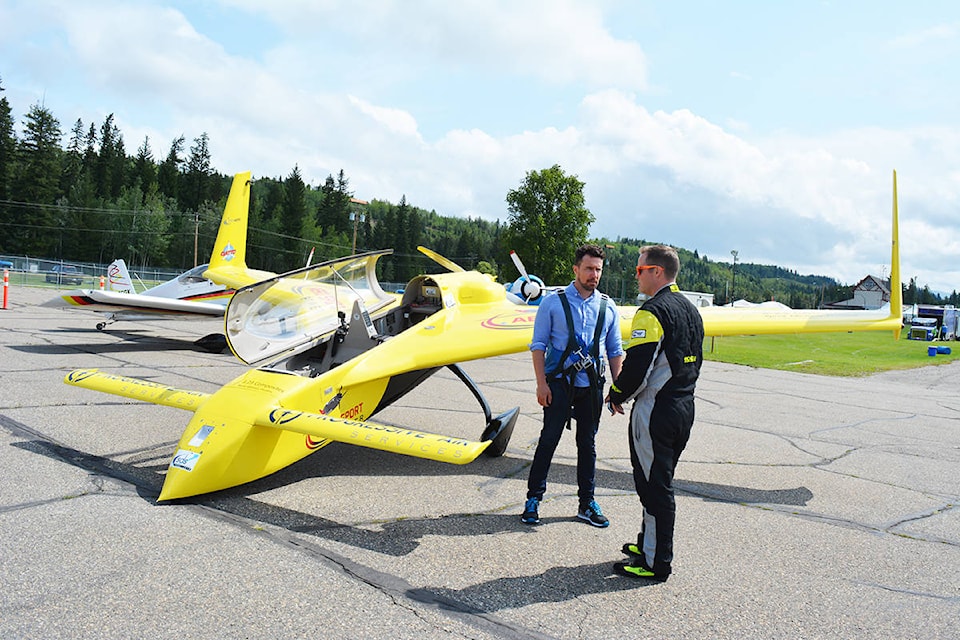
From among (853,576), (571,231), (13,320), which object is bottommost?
(853,576)

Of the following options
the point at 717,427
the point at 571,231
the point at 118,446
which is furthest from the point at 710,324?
the point at 571,231

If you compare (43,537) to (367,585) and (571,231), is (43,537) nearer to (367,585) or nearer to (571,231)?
(367,585)

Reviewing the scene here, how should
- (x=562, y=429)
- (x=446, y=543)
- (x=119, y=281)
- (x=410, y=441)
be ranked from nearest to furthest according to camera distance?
(x=410, y=441)
(x=446, y=543)
(x=562, y=429)
(x=119, y=281)

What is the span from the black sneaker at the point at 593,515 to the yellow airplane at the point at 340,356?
1054 millimetres

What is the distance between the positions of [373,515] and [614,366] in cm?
214

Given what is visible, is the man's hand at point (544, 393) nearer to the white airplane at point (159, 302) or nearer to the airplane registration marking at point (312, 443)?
the airplane registration marking at point (312, 443)

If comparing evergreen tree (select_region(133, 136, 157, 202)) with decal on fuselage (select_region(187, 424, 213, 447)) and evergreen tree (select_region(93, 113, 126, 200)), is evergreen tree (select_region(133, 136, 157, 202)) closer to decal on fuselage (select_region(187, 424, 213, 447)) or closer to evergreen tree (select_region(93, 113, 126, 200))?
evergreen tree (select_region(93, 113, 126, 200))

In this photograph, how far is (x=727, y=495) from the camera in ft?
18.5

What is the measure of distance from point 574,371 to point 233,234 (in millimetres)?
16049

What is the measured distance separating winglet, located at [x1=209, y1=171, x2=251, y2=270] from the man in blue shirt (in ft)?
→ 49.8

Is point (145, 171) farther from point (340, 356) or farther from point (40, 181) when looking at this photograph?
point (340, 356)

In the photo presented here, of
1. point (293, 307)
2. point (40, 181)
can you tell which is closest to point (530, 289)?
point (293, 307)

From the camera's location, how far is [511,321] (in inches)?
277

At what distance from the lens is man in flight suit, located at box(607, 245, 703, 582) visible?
147 inches
